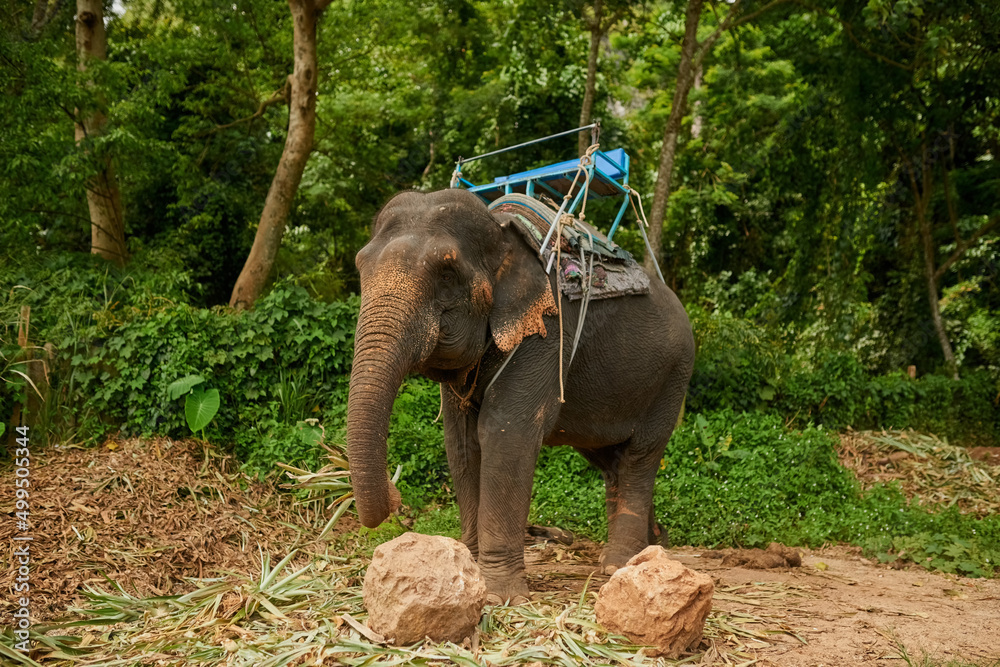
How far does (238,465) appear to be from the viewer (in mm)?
7570

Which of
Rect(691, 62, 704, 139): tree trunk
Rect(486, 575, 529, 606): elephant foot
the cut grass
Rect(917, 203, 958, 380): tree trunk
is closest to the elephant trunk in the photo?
the cut grass

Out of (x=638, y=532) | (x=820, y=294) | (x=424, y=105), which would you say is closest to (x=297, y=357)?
(x=638, y=532)

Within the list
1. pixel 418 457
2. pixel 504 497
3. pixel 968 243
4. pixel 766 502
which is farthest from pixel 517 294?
pixel 968 243

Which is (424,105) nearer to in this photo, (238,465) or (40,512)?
(238,465)

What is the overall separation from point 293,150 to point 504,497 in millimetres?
6794

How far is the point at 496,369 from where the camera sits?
479cm

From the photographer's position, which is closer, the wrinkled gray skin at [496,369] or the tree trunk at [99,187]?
the wrinkled gray skin at [496,369]

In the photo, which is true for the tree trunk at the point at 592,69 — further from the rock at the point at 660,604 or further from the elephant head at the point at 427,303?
the rock at the point at 660,604

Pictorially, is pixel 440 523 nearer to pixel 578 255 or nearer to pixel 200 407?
pixel 200 407

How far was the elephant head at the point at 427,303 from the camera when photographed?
3.98m

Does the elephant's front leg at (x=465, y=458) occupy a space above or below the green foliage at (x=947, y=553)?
above

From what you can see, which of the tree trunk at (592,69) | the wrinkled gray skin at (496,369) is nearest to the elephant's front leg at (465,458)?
the wrinkled gray skin at (496,369)

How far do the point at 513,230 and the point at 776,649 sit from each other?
2.60 m

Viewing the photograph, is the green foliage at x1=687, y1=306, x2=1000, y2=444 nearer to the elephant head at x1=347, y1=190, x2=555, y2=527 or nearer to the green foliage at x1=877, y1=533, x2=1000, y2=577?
the green foliage at x1=877, y1=533, x2=1000, y2=577
